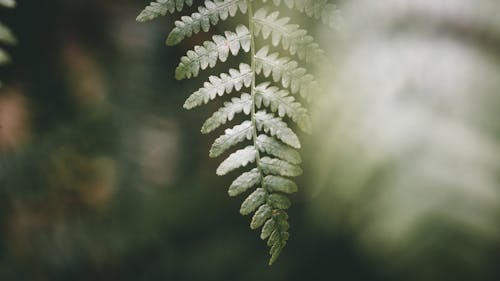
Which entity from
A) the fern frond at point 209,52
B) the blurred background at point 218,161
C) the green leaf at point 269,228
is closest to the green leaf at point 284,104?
the fern frond at point 209,52

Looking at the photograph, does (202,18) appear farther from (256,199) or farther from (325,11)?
(256,199)

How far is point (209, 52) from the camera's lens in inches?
35.7

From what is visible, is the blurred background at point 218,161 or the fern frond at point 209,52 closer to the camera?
the fern frond at point 209,52

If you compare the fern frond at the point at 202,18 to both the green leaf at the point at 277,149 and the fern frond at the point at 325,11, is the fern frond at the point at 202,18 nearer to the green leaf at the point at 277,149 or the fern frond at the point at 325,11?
the fern frond at the point at 325,11

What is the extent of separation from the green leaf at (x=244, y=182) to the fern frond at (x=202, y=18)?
0.32m

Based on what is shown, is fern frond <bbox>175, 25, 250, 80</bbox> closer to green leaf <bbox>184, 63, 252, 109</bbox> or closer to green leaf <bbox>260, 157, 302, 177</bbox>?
green leaf <bbox>184, 63, 252, 109</bbox>

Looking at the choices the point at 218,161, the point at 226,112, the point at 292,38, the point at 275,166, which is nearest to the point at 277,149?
the point at 275,166

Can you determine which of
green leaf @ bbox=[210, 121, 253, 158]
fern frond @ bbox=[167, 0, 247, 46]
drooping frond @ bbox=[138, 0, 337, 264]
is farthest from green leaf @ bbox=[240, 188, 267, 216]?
fern frond @ bbox=[167, 0, 247, 46]

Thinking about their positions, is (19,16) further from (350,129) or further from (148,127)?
(350,129)

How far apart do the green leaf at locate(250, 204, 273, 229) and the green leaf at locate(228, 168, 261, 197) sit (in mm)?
55

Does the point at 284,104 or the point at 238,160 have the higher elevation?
the point at 284,104

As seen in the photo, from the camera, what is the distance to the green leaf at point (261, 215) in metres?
0.89

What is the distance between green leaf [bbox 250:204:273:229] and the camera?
89 cm

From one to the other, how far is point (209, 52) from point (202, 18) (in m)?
0.07
